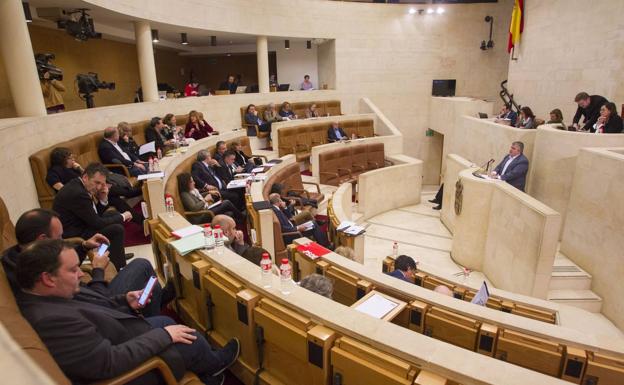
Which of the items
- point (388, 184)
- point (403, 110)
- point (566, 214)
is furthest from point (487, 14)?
point (566, 214)

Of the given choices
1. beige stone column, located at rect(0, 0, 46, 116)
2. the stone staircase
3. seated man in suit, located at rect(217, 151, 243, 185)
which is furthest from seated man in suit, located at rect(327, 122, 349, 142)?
beige stone column, located at rect(0, 0, 46, 116)

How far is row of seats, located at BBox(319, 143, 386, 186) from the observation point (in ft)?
28.1

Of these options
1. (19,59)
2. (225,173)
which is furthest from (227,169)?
(19,59)

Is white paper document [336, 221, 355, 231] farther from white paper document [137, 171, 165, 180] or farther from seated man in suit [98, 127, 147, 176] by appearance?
seated man in suit [98, 127, 147, 176]

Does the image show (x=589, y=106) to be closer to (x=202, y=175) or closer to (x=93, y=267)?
(x=202, y=175)

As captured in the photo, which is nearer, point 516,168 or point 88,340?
point 88,340

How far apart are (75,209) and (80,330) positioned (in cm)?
192

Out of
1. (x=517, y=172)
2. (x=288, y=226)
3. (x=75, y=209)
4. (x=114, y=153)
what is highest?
(x=114, y=153)

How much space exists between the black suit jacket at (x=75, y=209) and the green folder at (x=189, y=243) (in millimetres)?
1014

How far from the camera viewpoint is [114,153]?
5145 millimetres

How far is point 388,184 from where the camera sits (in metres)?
8.66

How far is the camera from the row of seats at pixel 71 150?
13.0 feet

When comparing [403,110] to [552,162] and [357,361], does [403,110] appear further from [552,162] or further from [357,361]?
[357,361]

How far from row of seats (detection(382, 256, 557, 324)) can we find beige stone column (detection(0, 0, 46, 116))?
483cm
